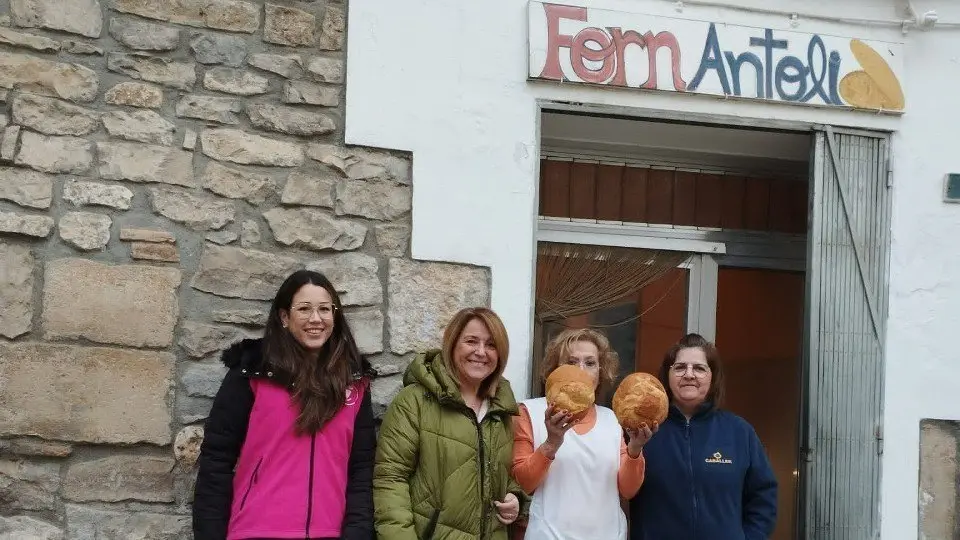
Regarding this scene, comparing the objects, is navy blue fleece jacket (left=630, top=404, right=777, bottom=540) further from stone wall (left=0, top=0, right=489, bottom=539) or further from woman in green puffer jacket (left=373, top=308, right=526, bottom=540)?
stone wall (left=0, top=0, right=489, bottom=539)

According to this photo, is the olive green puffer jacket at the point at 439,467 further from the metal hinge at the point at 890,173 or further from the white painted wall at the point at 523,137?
the metal hinge at the point at 890,173

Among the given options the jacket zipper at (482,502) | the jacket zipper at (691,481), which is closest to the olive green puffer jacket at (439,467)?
the jacket zipper at (482,502)

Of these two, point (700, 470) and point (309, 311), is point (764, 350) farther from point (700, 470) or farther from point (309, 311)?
point (309, 311)

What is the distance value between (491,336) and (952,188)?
235 cm

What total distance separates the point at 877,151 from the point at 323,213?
244cm

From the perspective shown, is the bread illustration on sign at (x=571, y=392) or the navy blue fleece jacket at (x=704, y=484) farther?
the navy blue fleece jacket at (x=704, y=484)

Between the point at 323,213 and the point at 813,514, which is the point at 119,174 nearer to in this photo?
the point at 323,213

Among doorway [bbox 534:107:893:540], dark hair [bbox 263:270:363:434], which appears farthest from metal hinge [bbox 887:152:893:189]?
dark hair [bbox 263:270:363:434]

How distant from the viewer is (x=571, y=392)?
12.1 feet

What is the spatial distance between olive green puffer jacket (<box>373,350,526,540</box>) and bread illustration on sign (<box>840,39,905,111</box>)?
2176mm

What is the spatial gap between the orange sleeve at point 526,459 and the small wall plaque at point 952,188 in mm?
2244

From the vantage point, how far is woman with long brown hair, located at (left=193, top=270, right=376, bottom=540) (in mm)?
3744

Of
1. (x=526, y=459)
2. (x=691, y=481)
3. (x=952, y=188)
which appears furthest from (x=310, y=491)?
(x=952, y=188)

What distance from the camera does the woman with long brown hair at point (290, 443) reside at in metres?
3.74
